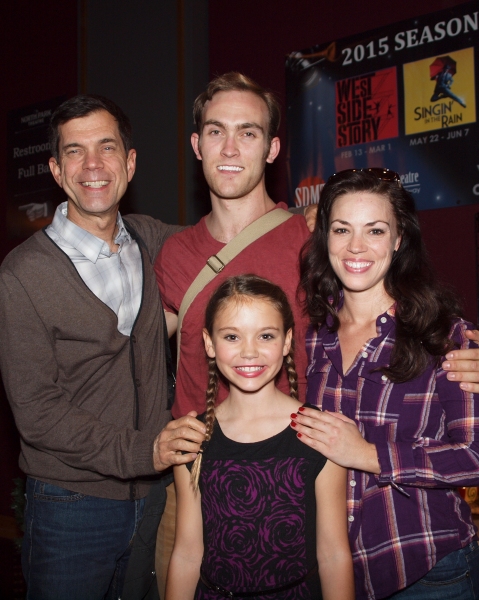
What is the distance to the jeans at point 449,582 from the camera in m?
1.76

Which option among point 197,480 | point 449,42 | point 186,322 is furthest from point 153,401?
point 449,42

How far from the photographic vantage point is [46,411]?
2166 millimetres

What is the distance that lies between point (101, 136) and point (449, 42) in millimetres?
1857

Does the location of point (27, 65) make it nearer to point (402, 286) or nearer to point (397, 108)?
point (397, 108)

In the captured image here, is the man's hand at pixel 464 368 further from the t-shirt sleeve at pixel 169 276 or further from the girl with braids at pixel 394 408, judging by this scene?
the t-shirt sleeve at pixel 169 276

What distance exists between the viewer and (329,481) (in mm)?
1838

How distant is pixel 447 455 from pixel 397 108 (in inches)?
85.7

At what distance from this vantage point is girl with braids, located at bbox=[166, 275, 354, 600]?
5.97 feet

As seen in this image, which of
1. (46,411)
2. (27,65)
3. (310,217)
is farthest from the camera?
(27,65)

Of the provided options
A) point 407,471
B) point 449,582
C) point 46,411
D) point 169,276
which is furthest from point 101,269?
point 449,582

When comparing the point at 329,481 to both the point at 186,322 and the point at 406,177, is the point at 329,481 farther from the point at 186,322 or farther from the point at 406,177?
the point at 406,177

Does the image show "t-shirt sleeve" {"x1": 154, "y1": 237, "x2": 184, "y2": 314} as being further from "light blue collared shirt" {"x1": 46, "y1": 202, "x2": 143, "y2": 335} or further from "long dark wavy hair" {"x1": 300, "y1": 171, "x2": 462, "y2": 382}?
"long dark wavy hair" {"x1": 300, "y1": 171, "x2": 462, "y2": 382}

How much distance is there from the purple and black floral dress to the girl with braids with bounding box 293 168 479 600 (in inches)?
4.3

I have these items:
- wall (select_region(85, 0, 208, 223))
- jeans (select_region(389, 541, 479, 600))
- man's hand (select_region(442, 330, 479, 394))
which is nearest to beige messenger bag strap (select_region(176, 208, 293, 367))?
man's hand (select_region(442, 330, 479, 394))
